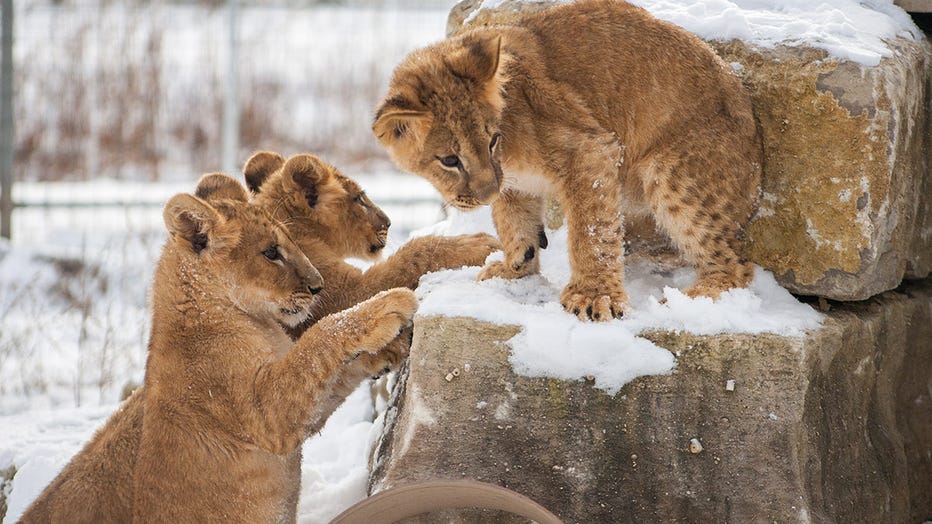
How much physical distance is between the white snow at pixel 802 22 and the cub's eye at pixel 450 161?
1.43 meters

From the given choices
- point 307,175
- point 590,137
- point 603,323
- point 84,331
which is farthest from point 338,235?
point 84,331

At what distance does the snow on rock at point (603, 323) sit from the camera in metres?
3.94

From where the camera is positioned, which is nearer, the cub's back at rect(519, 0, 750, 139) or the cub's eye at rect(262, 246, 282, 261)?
the cub's eye at rect(262, 246, 282, 261)

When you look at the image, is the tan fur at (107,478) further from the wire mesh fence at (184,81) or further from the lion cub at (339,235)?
the wire mesh fence at (184,81)

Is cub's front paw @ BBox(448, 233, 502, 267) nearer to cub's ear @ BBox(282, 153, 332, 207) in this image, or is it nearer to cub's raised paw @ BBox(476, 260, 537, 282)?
cub's raised paw @ BBox(476, 260, 537, 282)

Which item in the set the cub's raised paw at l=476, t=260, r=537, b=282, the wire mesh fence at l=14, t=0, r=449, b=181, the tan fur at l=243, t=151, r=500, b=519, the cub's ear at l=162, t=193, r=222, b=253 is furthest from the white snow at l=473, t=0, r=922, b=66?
the wire mesh fence at l=14, t=0, r=449, b=181

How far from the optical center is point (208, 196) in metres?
4.52

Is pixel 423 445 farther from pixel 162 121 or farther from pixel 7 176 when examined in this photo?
pixel 162 121

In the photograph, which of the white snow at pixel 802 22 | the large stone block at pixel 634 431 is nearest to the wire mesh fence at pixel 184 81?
the white snow at pixel 802 22

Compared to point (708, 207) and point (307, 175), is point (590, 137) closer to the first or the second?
point (708, 207)

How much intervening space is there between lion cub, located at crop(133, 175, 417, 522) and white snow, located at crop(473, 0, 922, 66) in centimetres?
197

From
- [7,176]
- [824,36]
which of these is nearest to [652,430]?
[824,36]

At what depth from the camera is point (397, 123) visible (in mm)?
4387

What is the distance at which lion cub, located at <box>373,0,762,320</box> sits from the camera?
4.22 m
